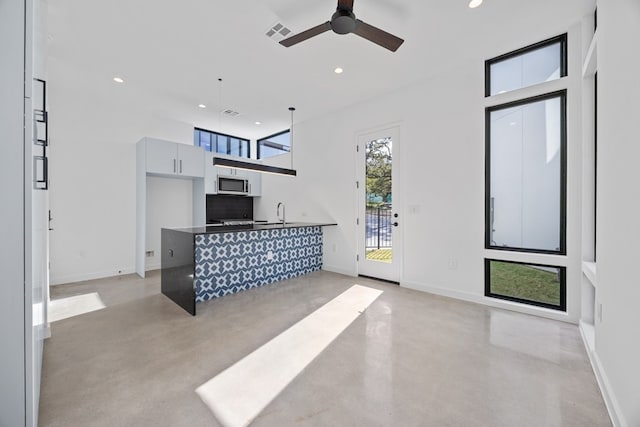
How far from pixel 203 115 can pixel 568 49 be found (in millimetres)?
5368

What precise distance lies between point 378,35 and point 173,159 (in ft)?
13.2

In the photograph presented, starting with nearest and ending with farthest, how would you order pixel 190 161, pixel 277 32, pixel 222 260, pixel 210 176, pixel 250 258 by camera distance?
pixel 277 32, pixel 222 260, pixel 250 258, pixel 190 161, pixel 210 176

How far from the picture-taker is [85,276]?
423 cm

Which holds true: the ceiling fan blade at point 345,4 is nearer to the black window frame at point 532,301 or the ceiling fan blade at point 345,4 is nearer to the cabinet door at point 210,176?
the black window frame at point 532,301

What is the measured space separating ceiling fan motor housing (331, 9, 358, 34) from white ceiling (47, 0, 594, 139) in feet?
1.33

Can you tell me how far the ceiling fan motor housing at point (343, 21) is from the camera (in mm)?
2078

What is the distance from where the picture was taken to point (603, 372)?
1.71 m

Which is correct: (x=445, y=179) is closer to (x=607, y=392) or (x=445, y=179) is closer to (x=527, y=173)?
(x=527, y=173)

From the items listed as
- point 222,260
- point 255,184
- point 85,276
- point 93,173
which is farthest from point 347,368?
point 255,184

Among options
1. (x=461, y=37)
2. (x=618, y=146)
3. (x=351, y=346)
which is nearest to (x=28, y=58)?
(x=351, y=346)

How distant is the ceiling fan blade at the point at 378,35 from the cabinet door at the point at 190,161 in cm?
386

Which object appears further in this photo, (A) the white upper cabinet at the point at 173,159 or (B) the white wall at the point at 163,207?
(B) the white wall at the point at 163,207

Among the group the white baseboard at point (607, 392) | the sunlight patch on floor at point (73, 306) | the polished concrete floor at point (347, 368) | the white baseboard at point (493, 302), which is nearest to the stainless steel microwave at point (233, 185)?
the sunlight patch on floor at point (73, 306)

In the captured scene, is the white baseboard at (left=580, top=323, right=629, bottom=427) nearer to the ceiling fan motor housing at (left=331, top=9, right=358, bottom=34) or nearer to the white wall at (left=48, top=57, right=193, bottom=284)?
the ceiling fan motor housing at (left=331, top=9, right=358, bottom=34)
